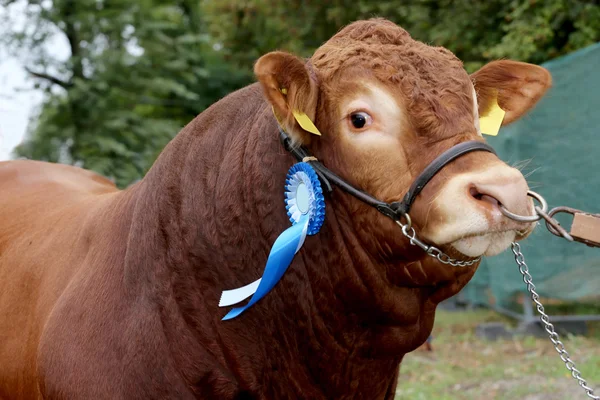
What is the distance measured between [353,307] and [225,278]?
0.47 metres

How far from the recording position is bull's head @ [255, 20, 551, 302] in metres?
2.01

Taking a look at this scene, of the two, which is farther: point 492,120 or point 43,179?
point 43,179

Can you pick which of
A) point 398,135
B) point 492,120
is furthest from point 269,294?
point 492,120

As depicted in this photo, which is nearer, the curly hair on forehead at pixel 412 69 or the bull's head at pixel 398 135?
the bull's head at pixel 398 135

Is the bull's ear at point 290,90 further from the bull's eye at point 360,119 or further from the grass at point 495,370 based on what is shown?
the grass at point 495,370

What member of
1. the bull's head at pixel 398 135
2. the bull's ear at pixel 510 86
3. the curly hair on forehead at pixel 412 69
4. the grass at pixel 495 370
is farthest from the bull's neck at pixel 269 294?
the grass at pixel 495 370

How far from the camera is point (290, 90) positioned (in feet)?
7.51

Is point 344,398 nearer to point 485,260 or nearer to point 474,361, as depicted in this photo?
point 474,361

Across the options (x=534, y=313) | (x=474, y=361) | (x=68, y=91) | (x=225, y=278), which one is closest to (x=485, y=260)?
(x=534, y=313)

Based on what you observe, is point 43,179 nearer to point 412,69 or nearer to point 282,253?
point 282,253

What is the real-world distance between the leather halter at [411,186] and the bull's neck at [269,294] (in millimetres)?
69

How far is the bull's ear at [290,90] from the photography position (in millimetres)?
2223

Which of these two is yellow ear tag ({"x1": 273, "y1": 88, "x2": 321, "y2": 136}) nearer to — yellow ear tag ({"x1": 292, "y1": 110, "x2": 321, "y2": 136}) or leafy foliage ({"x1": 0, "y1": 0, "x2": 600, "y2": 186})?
yellow ear tag ({"x1": 292, "y1": 110, "x2": 321, "y2": 136})

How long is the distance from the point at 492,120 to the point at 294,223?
2.89ft
